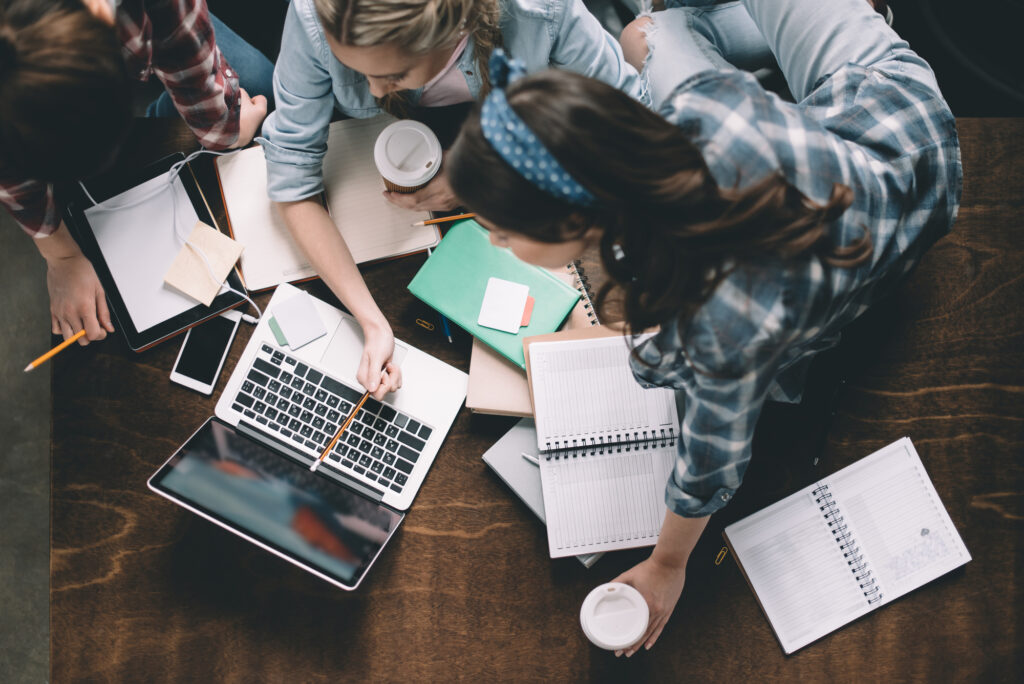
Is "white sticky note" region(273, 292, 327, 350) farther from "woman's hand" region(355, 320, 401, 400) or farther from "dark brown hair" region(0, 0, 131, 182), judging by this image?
"dark brown hair" region(0, 0, 131, 182)

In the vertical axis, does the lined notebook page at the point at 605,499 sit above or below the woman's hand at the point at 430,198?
below

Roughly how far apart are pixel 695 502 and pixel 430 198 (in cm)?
66

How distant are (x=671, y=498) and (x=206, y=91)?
3.38 feet

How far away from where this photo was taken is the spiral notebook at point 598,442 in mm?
1053

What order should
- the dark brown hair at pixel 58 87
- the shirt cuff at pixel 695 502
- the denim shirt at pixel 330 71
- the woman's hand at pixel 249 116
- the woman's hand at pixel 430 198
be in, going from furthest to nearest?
the woman's hand at pixel 249 116, the woman's hand at pixel 430 198, the denim shirt at pixel 330 71, the shirt cuff at pixel 695 502, the dark brown hair at pixel 58 87

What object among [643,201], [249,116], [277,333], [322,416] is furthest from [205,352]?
[643,201]

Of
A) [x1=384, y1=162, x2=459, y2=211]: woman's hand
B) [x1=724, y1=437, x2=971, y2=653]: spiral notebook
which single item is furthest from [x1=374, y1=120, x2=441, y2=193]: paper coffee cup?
[x1=724, y1=437, x2=971, y2=653]: spiral notebook

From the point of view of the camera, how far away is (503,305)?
3.64ft

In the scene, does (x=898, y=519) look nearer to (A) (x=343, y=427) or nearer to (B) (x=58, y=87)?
(A) (x=343, y=427)

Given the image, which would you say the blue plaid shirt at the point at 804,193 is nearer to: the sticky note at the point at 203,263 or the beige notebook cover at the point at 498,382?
the beige notebook cover at the point at 498,382

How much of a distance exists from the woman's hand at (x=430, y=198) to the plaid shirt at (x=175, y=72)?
1.11 ft

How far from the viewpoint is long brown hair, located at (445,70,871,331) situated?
0.65 metres

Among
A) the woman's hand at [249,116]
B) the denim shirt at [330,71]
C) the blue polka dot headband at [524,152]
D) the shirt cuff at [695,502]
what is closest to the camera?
the blue polka dot headband at [524,152]

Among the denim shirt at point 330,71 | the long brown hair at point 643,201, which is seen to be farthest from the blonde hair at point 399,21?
the long brown hair at point 643,201
